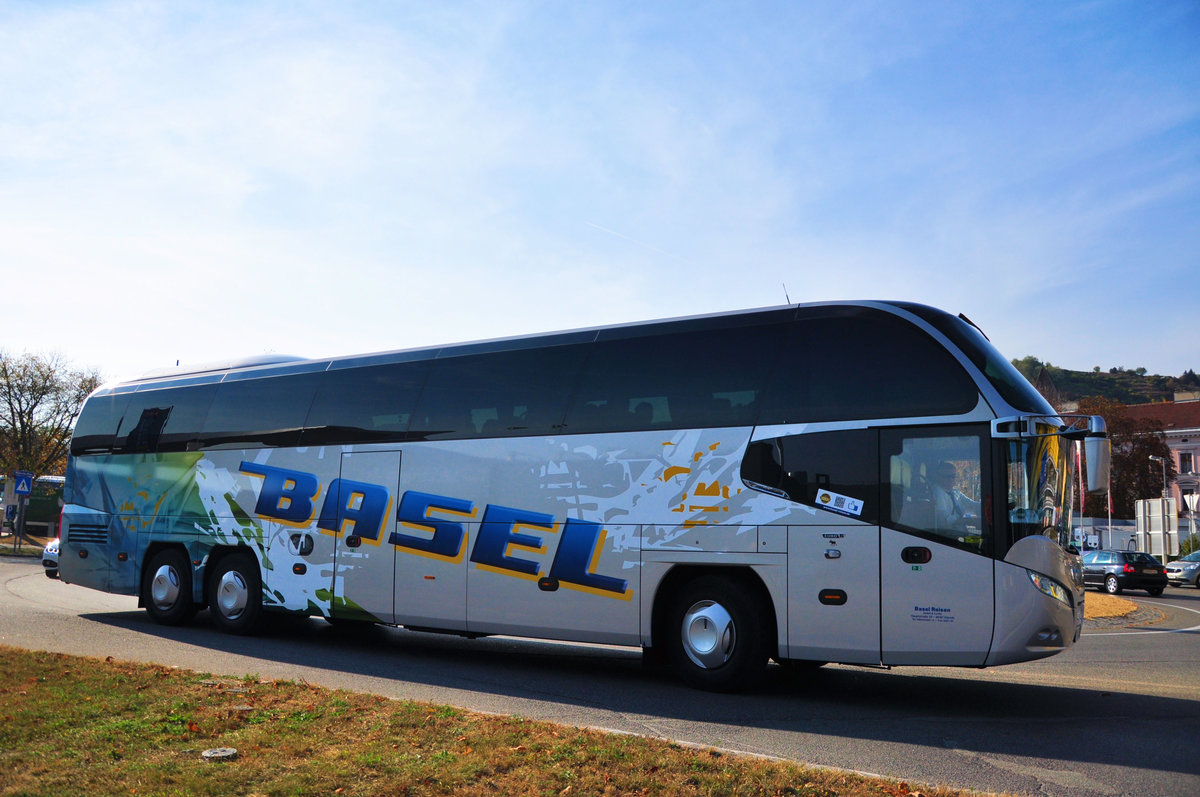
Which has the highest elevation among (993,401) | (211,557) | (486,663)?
(993,401)

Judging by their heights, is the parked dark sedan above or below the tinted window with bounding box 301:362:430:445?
below

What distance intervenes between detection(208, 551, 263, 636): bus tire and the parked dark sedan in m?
29.1

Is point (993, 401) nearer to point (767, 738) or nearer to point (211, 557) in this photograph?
point (767, 738)

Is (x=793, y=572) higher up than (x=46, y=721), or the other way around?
(x=793, y=572)

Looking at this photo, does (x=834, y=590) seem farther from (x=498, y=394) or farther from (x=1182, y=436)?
(x=1182, y=436)

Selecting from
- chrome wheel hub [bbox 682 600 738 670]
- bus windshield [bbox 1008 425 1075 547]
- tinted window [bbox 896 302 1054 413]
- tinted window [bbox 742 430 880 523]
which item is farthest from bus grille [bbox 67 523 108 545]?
bus windshield [bbox 1008 425 1075 547]

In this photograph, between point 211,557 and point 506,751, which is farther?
point 211,557

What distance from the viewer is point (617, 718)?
26.9 ft

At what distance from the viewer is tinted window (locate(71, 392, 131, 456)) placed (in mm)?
16188

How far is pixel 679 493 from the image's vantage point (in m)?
9.98

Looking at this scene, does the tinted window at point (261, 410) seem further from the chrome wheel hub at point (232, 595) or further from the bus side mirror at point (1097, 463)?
the bus side mirror at point (1097, 463)

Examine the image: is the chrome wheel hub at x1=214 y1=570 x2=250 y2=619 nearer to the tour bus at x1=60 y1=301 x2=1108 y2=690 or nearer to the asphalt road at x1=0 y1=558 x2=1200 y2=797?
the tour bus at x1=60 y1=301 x2=1108 y2=690

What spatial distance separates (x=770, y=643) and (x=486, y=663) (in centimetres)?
396

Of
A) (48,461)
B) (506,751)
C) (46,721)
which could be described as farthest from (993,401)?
(48,461)
